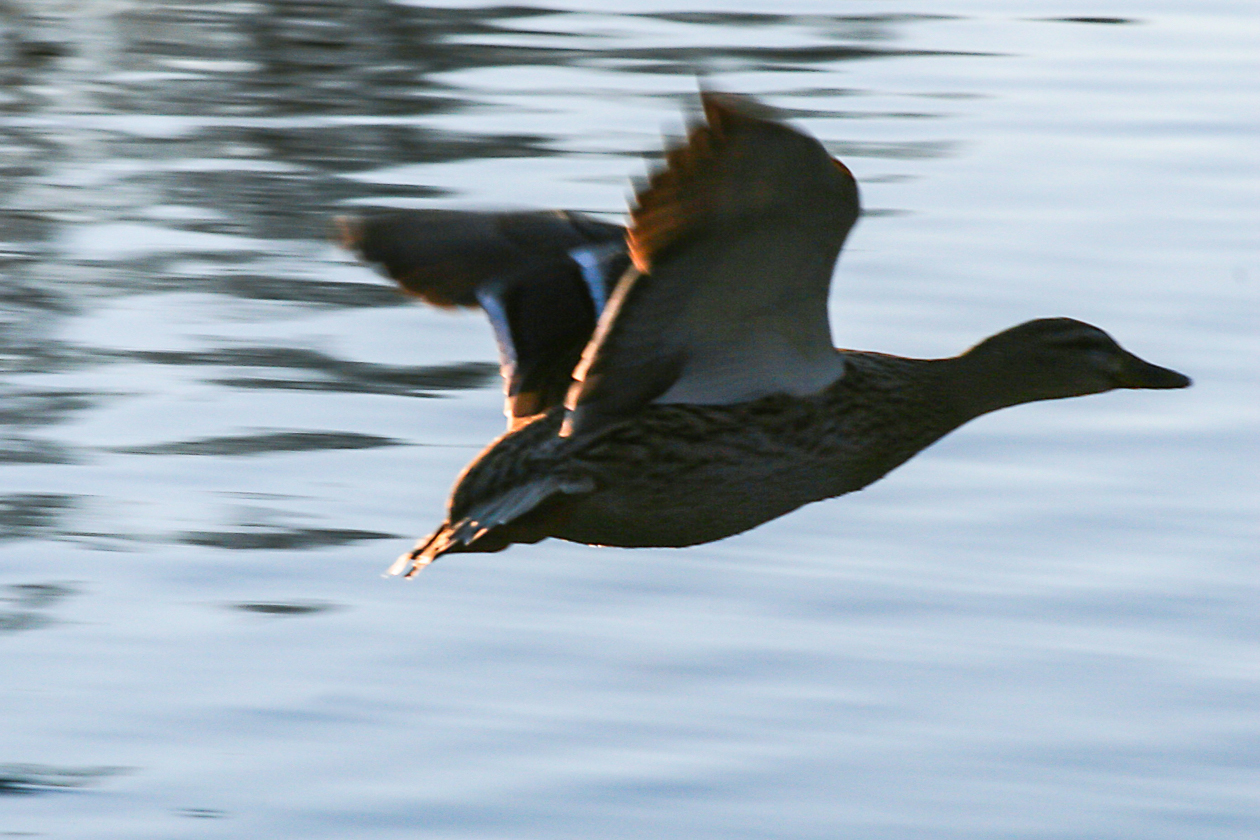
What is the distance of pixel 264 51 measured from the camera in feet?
56.3

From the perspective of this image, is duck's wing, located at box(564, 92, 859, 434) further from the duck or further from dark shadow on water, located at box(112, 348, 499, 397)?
dark shadow on water, located at box(112, 348, 499, 397)

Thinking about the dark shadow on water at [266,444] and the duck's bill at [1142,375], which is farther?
the dark shadow on water at [266,444]

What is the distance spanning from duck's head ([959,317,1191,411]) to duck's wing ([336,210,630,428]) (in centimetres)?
112

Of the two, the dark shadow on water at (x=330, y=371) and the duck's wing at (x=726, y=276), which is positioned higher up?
the duck's wing at (x=726, y=276)

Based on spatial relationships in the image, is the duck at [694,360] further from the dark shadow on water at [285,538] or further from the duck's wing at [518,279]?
the dark shadow on water at [285,538]

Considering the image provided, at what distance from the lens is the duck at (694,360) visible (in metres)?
5.34

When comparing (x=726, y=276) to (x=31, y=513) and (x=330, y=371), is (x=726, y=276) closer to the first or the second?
(x=31, y=513)

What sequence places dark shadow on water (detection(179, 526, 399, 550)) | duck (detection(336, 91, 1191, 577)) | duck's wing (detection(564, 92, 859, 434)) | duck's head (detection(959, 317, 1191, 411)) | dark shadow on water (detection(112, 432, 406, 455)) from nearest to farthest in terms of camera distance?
duck's wing (detection(564, 92, 859, 434)) < duck (detection(336, 91, 1191, 577)) < duck's head (detection(959, 317, 1191, 411)) < dark shadow on water (detection(179, 526, 399, 550)) < dark shadow on water (detection(112, 432, 406, 455))

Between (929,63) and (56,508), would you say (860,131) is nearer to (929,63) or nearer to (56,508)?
(929,63)

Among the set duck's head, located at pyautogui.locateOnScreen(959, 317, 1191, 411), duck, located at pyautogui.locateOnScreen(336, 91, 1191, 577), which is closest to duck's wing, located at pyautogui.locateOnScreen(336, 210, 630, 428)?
duck, located at pyautogui.locateOnScreen(336, 91, 1191, 577)

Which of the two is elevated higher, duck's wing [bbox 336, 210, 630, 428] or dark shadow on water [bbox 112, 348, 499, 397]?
duck's wing [bbox 336, 210, 630, 428]

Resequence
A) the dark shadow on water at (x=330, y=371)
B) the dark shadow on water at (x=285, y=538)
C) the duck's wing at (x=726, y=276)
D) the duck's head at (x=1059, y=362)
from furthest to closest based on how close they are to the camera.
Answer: the dark shadow on water at (x=330, y=371), the dark shadow on water at (x=285, y=538), the duck's head at (x=1059, y=362), the duck's wing at (x=726, y=276)

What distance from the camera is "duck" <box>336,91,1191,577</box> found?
534 centimetres

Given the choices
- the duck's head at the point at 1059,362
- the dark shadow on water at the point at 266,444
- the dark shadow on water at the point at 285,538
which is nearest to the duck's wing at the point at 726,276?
the duck's head at the point at 1059,362
